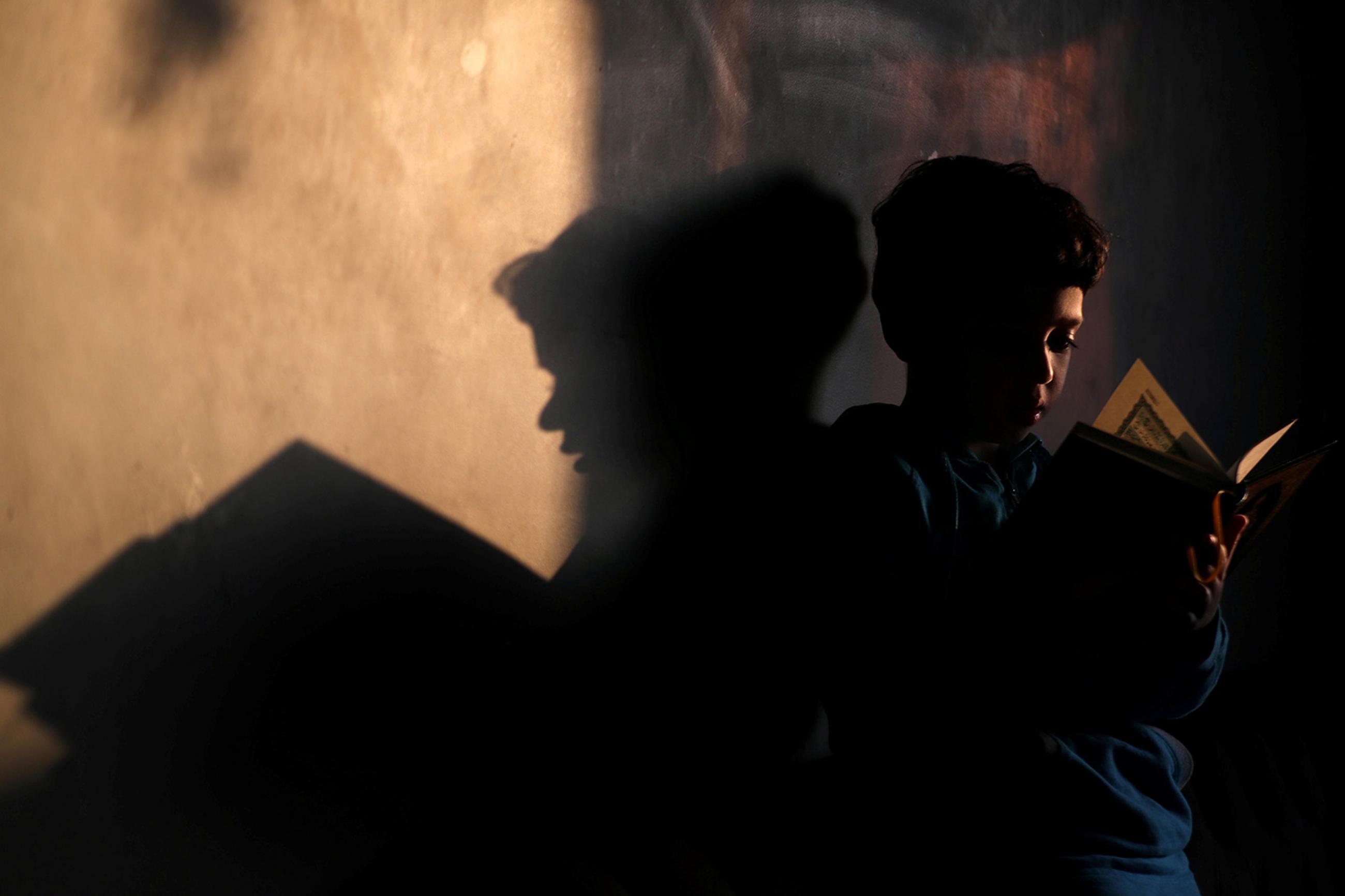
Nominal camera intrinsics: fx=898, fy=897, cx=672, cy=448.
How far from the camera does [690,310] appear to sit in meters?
1.03

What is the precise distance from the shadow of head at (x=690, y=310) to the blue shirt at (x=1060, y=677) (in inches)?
5.6

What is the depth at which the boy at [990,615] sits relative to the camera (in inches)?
36.2

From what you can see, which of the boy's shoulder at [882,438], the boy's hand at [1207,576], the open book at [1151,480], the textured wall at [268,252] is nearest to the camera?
the textured wall at [268,252]

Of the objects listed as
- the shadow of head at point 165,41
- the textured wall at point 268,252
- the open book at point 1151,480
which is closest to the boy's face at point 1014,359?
the open book at point 1151,480

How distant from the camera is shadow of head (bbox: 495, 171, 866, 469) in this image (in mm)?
920

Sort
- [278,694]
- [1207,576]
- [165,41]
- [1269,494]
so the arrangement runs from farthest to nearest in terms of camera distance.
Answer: [1269,494]
[1207,576]
[278,694]
[165,41]

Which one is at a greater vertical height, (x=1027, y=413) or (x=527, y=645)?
(x=1027, y=413)

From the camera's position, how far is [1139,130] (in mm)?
1724

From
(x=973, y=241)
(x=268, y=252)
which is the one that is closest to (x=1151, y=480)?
(x=973, y=241)

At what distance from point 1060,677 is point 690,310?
56cm

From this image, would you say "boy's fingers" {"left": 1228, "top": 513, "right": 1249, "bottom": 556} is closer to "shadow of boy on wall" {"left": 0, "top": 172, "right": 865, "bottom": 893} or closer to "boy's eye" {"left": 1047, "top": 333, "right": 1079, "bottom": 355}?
"boy's eye" {"left": 1047, "top": 333, "right": 1079, "bottom": 355}

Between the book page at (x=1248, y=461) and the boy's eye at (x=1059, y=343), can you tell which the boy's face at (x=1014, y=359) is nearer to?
the boy's eye at (x=1059, y=343)

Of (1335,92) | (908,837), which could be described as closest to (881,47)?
(908,837)

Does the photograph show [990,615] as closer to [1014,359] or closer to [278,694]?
[1014,359]
